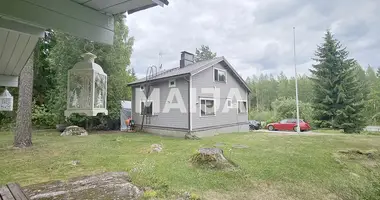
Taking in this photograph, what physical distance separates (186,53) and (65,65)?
24.0 feet

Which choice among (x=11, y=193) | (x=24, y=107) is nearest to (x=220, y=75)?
(x=24, y=107)

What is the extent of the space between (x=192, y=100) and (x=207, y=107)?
1.24 metres

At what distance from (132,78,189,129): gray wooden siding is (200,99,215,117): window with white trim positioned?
39.2 inches

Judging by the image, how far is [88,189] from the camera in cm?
338

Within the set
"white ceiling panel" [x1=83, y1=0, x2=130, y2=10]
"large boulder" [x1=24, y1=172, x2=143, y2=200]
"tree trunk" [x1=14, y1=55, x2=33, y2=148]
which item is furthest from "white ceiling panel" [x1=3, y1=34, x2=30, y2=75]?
"tree trunk" [x1=14, y1=55, x2=33, y2=148]

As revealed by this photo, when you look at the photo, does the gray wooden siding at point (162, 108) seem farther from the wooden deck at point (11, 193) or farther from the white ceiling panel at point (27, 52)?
the white ceiling panel at point (27, 52)

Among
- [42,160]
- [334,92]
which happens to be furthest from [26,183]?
[334,92]

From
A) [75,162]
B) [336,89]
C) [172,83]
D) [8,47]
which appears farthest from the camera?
[336,89]

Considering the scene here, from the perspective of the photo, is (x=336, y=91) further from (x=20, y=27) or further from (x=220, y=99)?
(x=20, y=27)

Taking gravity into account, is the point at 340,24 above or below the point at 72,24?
above

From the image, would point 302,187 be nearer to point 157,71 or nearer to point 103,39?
point 103,39

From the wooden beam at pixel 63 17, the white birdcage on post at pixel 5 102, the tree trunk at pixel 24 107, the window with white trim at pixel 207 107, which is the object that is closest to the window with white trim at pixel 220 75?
the window with white trim at pixel 207 107

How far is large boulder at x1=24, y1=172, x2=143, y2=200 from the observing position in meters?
3.10

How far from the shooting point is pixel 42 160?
571cm
